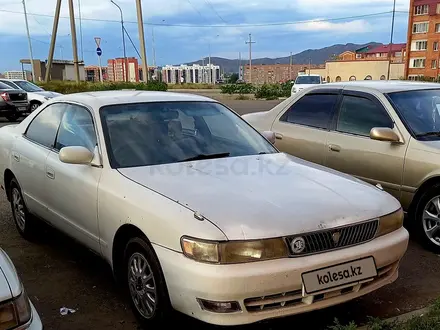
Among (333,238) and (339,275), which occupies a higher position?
(333,238)

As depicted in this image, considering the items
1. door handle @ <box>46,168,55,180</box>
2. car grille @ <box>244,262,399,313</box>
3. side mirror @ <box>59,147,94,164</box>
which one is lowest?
car grille @ <box>244,262,399,313</box>

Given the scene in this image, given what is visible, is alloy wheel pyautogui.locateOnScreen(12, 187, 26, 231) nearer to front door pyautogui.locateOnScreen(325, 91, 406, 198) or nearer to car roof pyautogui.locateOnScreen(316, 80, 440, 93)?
front door pyautogui.locateOnScreen(325, 91, 406, 198)

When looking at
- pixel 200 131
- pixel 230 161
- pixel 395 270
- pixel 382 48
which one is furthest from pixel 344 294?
pixel 382 48

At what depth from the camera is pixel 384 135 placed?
4.81m

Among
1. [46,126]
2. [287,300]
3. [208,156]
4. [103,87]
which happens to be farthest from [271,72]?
[287,300]

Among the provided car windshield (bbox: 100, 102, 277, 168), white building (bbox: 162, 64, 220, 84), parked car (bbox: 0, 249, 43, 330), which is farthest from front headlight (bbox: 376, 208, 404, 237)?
white building (bbox: 162, 64, 220, 84)

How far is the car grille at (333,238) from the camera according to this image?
2.79 m

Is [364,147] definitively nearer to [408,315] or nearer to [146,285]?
[408,315]

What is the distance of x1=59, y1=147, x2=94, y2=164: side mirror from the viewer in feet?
11.8

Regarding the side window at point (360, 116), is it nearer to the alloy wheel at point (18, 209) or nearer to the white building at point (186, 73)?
the alloy wheel at point (18, 209)

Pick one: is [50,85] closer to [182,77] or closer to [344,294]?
[344,294]

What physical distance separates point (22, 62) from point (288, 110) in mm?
45351

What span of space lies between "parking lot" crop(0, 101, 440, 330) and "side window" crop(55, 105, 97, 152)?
3.24 feet

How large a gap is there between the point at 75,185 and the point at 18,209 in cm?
165
